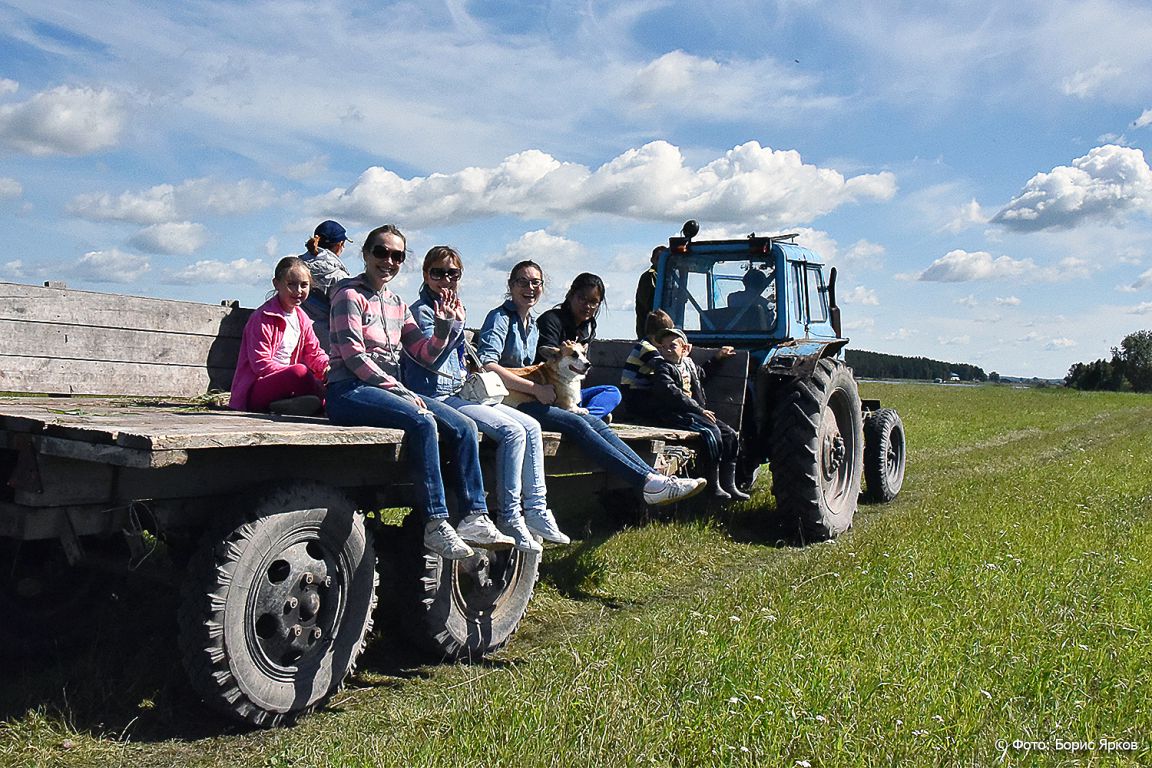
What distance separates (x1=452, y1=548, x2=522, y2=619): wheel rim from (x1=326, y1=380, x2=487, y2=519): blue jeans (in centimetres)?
45

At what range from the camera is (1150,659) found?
4.38 meters

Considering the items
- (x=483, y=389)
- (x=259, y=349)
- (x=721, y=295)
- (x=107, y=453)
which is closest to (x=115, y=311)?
(x=259, y=349)

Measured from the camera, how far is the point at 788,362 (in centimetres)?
811

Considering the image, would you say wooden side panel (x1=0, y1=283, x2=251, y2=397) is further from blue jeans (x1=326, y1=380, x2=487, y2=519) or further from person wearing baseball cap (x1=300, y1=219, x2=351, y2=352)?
blue jeans (x1=326, y1=380, x2=487, y2=519)

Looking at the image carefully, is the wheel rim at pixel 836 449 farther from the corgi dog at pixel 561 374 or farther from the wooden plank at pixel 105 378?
the wooden plank at pixel 105 378

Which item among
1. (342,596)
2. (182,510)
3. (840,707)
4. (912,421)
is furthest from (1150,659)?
(912,421)

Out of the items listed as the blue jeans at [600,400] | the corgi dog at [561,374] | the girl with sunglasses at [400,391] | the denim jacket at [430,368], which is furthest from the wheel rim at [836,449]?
the girl with sunglasses at [400,391]

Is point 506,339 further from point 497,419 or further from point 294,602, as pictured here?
point 294,602

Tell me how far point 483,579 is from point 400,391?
0.99 metres

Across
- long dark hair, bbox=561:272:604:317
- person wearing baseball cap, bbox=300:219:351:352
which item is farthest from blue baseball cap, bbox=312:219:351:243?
long dark hair, bbox=561:272:604:317

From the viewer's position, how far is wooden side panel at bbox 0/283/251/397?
5.27 metres

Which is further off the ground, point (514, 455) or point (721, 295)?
point (721, 295)

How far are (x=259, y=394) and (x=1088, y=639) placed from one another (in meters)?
4.06

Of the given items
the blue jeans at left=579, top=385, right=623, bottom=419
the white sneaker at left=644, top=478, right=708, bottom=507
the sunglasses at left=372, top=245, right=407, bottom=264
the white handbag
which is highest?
the sunglasses at left=372, top=245, right=407, bottom=264
